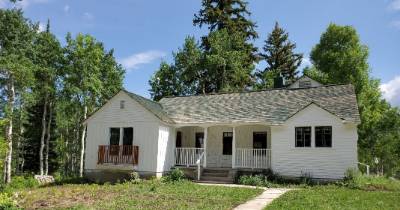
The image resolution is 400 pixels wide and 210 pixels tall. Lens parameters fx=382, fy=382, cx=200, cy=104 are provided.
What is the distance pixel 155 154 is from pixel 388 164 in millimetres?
44372

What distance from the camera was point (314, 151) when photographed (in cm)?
1970

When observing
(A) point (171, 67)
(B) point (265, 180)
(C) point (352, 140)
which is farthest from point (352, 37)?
(B) point (265, 180)

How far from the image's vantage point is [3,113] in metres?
29.8

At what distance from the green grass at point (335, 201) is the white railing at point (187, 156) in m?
8.23

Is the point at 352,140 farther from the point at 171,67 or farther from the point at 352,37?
the point at 171,67

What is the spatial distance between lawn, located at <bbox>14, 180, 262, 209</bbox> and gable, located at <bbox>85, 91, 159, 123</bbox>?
5.35m

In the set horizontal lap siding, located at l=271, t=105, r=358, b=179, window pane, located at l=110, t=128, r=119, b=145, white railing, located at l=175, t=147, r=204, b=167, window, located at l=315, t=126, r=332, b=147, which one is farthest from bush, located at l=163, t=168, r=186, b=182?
window, located at l=315, t=126, r=332, b=147

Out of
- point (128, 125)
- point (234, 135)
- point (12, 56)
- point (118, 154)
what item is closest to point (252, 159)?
point (234, 135)

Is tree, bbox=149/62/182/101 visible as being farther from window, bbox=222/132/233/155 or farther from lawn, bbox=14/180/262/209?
lawn, bbox=14/180/262/209

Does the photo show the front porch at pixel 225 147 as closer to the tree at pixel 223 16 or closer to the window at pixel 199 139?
the window at pixel 199 139

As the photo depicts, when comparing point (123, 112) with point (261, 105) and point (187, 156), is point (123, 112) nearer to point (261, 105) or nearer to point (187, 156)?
point (187, 156)

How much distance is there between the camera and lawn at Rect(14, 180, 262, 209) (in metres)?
12.5

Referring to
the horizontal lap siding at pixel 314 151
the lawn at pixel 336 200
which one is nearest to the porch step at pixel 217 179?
the horizontal lap siding at pixel 314 151

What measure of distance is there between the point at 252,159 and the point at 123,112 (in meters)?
7.89
